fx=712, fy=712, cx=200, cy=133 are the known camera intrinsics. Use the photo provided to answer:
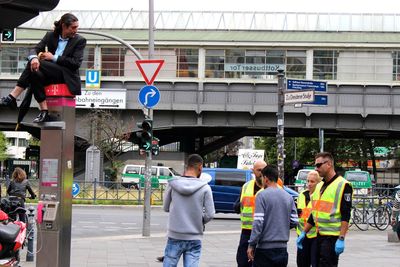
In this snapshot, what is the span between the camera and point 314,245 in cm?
848

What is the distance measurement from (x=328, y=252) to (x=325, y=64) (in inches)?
1724

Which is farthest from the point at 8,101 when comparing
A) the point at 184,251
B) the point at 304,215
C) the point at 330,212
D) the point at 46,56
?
the point at 304,215

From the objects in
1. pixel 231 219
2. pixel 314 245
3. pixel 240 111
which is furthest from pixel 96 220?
pixel 240 111

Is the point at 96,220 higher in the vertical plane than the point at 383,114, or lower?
lower

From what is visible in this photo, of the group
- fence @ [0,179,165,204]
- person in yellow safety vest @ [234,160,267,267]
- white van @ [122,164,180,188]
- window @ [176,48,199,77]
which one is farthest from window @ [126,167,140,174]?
person in yellow safety vest @ [234,160,267,267]

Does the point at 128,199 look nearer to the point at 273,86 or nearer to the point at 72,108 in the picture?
the point at 273,86

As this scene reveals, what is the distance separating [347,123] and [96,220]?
24670 mm

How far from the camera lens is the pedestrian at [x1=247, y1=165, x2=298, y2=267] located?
307 inches

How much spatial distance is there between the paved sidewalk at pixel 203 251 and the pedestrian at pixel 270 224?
5470 mm

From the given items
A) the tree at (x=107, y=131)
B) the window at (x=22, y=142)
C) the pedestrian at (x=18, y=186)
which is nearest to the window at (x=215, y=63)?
the tree at (x=107, y=131)

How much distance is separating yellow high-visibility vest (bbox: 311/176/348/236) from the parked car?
20010 millimetres

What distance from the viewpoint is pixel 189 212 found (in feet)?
26.3

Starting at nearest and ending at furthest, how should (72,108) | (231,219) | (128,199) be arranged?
1. (72,108)
2. (231,219)
3. (128,199)

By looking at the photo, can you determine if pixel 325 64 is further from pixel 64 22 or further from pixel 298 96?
pixel 64 22
